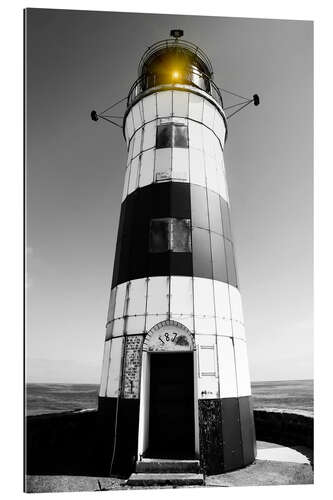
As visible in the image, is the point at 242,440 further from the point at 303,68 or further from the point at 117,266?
the point at 303,68

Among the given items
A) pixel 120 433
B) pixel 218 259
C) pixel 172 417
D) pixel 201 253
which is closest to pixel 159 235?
pixel 201 253

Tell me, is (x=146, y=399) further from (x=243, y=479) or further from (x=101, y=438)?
(x=243, y=479)

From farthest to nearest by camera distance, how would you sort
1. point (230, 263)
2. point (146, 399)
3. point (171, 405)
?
1. point (230, 263)
2. point (171, 405)
3. point (146, 399)

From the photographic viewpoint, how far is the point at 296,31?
6477mm

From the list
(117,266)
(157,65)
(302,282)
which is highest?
(157,65)

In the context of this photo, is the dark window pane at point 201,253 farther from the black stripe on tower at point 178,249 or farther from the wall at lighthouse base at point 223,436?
the wall at lighthouse base at point 223,436

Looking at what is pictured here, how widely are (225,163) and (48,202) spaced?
3802mm

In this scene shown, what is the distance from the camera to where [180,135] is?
719 centimetres

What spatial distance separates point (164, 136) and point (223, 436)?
519 cm

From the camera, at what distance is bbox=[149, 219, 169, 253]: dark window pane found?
6383 mm

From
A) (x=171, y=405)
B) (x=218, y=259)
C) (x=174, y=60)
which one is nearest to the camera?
(x=171, y=405)

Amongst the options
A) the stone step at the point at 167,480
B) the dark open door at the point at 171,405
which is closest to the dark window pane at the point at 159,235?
the dark open door at the point at 171,405

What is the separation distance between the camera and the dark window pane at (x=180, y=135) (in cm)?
712
